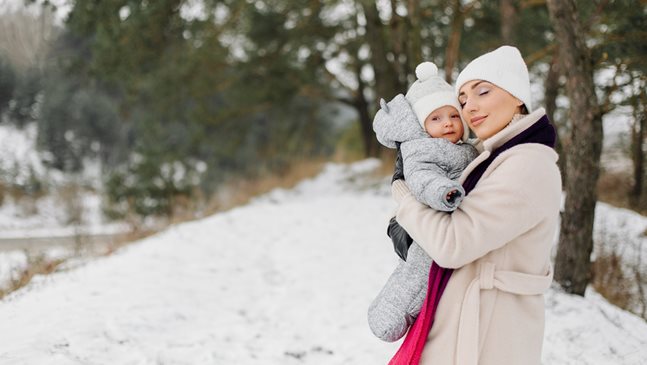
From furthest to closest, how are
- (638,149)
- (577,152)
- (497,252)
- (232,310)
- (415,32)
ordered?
(415,32) < (638,149) < (232,310) < (577,152) < (497,252)

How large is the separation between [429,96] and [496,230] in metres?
0.51

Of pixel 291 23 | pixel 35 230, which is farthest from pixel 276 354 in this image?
pixel 35 230

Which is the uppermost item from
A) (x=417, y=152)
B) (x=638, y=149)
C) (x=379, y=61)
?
(x=379, y=61)

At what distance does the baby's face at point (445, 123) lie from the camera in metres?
1.67

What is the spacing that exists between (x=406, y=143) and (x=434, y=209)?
26 centimetres

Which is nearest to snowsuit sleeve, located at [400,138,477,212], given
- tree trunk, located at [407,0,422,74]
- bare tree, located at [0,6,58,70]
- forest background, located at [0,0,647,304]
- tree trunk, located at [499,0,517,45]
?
forest background, located at [0,0,647,304]

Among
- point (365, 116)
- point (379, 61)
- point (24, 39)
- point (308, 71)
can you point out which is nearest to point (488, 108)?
point (379, 61)

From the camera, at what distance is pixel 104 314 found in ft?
12.6

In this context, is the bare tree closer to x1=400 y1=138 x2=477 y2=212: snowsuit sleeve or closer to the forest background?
the forest background

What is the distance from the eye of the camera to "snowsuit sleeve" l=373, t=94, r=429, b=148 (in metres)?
1.67

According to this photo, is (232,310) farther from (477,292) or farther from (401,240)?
(477,292)

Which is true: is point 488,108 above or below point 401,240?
above

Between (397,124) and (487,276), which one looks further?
(397,124)

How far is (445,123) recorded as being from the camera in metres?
1.67
